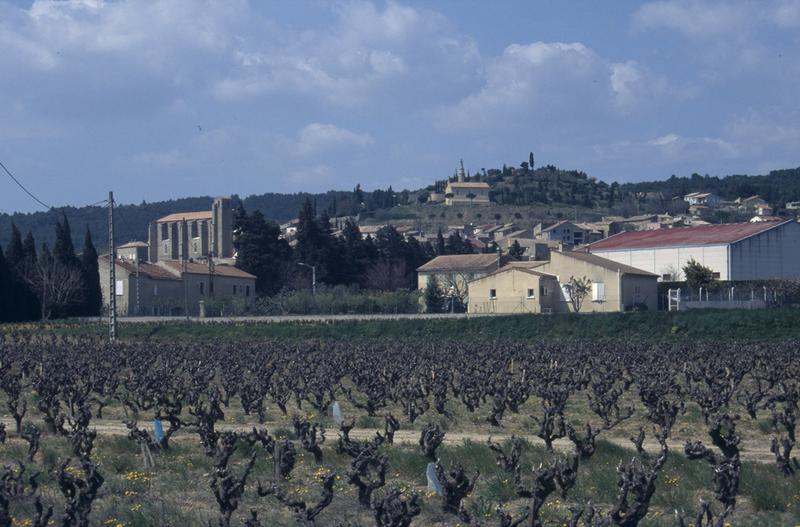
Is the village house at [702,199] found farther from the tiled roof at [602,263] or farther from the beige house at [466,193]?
the tiled roof at [602,263]

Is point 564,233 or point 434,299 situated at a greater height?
point 564,233

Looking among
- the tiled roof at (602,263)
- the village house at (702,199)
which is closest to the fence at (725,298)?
the tiled roof at (602,263)

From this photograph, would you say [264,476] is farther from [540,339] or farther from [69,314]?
[69,314]

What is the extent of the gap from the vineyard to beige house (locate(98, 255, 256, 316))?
108ft

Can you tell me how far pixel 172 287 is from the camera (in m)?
78.6

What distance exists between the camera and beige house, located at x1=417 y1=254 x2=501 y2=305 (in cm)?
8019

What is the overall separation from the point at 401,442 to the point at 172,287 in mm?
61276

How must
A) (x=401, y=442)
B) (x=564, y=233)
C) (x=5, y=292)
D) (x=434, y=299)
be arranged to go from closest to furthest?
1. (x=401, y=442)
2. (x=5, y=292)
3. (x=434, y=299)
4. (x=564, y=233)

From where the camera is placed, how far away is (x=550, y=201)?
16975 centimetres

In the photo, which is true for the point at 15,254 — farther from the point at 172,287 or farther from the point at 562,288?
the point at 562,288

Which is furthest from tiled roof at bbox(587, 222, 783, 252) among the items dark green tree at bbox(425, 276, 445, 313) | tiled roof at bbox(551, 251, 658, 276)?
dark green tree at bbox(425, 276, 445, 313)

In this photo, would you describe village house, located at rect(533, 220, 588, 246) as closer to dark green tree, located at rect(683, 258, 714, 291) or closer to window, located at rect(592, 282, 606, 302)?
dark green tree, located at rect(683, 258, 714, 291)

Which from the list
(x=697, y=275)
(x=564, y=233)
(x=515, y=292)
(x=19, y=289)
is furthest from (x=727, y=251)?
(x=564, y=233)

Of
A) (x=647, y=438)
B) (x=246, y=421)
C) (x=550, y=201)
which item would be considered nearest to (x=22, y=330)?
(x=246, y=421)
